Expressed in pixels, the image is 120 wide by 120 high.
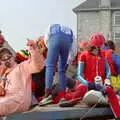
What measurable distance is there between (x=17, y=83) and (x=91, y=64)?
5.01 feet

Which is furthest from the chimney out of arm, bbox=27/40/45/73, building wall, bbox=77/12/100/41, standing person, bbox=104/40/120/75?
arm, bbox=27/40/45/73

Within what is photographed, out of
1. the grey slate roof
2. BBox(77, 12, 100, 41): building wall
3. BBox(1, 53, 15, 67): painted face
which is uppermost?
BBox(1, 53, 15, 67): painted face

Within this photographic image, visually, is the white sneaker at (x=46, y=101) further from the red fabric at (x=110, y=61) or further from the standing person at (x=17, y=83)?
the red fabric at (x=110, y=61)

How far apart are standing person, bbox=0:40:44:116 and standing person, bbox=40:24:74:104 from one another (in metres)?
0.80

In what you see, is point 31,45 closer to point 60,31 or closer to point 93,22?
point 60,31

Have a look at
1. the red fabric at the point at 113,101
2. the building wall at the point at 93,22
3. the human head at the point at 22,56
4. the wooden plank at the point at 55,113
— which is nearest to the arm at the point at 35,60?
the wooden plank at the point at 55,113

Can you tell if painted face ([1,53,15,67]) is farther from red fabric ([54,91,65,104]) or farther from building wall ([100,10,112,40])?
building wall ([100,10,112,40])

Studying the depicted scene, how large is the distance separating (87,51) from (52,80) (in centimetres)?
69

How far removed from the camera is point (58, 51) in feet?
24.2

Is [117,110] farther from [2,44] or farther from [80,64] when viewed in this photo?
[2,44]

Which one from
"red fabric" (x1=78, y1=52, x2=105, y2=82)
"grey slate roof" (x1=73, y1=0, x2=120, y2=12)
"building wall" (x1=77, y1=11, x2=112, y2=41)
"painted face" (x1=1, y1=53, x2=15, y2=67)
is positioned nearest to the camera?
"painted face" (x1=1, y1=53, x2=15, y2=67)

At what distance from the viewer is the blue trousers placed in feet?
24.0

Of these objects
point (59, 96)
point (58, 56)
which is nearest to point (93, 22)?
point (58, 56)

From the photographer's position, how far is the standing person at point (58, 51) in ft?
24.0
